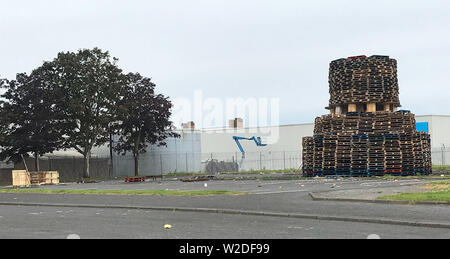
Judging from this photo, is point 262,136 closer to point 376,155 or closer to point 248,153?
point 248,153

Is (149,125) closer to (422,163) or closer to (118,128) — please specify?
(118,128)

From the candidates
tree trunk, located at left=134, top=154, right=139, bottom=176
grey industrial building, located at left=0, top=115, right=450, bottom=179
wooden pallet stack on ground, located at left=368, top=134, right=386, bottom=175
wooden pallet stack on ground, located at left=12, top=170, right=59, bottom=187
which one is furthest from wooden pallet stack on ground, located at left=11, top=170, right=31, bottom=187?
wooden pallet stack on ground, located at left=368, top=134, right=386, bottom=175

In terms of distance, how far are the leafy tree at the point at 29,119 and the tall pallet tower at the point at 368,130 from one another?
28401 millimetres

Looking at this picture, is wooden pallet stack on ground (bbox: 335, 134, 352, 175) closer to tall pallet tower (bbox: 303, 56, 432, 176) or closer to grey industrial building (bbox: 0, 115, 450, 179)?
tall pallet tower (bbox: 303, 56, 432, 176)

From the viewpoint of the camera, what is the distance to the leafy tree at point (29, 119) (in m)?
54.0

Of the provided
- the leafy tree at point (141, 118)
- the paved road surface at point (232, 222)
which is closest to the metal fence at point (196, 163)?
the leafy tree at point (141, 118)

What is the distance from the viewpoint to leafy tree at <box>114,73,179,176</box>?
61.4m

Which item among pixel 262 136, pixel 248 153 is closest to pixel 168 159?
pixel 248 153

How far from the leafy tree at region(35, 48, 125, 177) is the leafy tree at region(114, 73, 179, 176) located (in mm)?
2880

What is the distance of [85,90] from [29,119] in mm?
6037

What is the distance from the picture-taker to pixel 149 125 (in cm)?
6169

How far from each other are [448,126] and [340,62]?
103ft

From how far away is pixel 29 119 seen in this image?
5531 centimetres

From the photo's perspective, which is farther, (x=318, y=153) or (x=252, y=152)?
(x=252, y=152)
